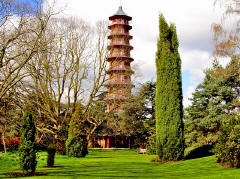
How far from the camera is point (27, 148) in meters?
10.1

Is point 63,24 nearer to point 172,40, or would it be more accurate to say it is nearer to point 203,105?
point 172,40

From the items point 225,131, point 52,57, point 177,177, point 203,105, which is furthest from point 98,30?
point 177,177

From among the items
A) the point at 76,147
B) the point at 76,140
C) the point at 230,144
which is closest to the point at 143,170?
the point at 230,144

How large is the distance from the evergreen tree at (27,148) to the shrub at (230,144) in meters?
7.54

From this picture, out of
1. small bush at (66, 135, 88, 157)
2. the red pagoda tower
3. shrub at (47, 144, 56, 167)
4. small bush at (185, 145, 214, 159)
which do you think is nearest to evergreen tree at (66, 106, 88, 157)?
small bush at (66, 135, 88, 157)

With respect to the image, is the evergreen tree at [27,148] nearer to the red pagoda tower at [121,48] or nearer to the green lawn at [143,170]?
the green lawn at [143,170]

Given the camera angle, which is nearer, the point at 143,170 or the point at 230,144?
the point at 230,144

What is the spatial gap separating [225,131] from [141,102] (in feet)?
72.2

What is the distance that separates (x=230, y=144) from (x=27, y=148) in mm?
7859

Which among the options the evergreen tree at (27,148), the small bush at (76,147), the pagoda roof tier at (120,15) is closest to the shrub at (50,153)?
the evergreen tree at (27,148)

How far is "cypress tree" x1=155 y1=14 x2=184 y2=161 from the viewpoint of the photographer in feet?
50.0

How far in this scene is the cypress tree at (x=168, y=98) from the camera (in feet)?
50.0

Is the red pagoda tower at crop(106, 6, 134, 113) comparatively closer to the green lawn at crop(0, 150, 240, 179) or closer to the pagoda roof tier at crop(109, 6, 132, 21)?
the pagoda roof tier at crop(109, 6, 132, 21)

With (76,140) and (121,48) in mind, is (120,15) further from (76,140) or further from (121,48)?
(76,140)
